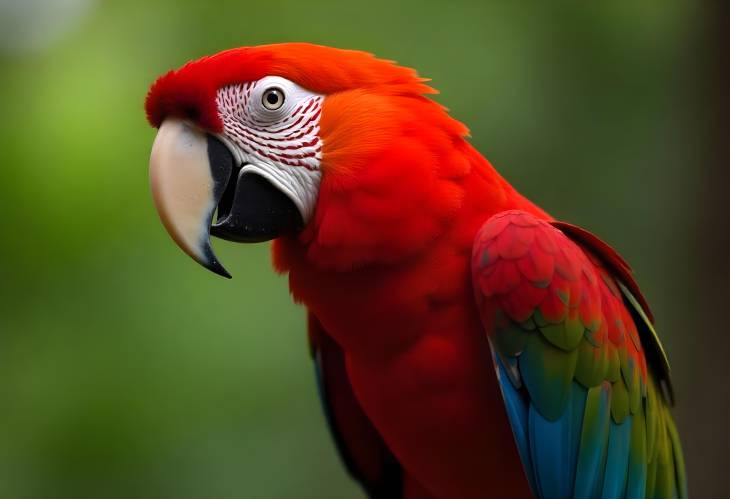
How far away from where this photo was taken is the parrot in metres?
1.32

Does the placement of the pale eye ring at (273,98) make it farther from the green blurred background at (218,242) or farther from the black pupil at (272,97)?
the green blurred background at (218,242)

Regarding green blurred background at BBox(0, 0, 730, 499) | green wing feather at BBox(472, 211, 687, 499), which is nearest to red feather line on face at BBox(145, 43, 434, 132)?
green wing feather at BBox(472, 211, 687, 499)

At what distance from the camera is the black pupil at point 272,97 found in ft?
4.41

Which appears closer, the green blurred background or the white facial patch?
the white facial patch

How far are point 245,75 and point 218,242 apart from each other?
5.84 feet

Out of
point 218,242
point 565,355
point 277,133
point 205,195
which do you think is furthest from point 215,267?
point 218,242

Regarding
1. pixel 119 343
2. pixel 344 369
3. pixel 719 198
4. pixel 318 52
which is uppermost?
pixel 318 52

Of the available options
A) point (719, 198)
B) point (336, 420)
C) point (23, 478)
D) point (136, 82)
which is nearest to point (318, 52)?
point (336, 420)

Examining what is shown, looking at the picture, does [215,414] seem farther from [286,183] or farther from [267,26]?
[286,183]

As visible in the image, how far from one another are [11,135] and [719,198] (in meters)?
2.53

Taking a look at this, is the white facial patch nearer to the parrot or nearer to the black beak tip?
the parrot

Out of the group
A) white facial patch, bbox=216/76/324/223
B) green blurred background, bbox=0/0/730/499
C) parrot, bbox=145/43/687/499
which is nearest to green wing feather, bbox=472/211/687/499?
parrot, bbox=145/43/687/499

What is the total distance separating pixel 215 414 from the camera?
308 centimetres

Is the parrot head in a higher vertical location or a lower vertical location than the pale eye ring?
→ lower
